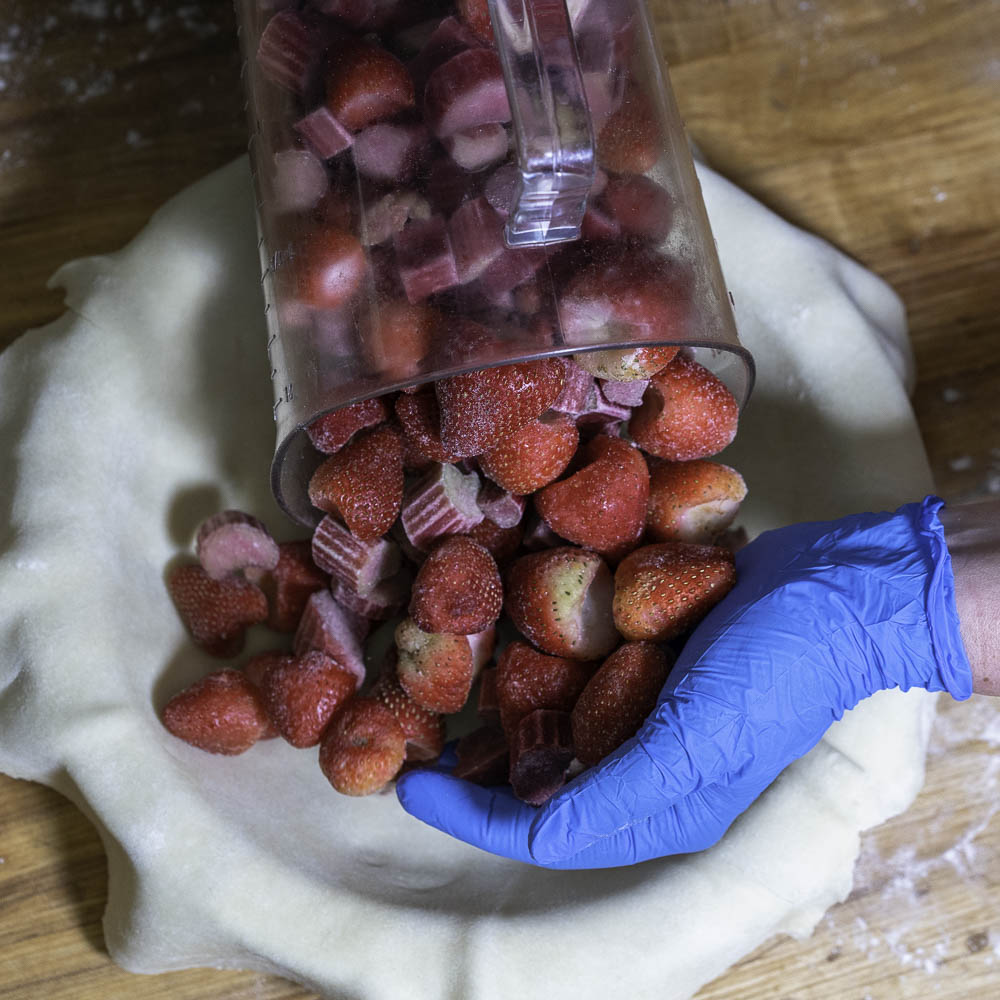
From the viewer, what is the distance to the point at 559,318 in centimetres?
83

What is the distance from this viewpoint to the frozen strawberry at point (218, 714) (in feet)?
3.47

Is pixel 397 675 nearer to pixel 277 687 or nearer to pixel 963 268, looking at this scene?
pixel 277 687

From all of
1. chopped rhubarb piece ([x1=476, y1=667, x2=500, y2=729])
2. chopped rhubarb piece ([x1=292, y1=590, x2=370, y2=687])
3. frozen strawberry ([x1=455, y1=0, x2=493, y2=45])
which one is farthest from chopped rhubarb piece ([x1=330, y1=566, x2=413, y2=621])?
frozen strawberry ([x1=455, y1=0, x2=493, y2=45])

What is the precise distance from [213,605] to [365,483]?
0.25 m

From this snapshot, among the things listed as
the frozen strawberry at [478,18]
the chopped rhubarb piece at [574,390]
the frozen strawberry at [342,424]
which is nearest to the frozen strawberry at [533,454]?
the chopped rhubarb piece at [574,390]

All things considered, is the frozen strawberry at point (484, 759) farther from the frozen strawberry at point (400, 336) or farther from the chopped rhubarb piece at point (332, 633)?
the frozen strawberry at point (400, 336)

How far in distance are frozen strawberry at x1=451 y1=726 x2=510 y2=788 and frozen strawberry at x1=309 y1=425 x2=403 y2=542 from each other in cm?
25

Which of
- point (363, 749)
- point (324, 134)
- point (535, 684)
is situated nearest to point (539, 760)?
point (535, 684)

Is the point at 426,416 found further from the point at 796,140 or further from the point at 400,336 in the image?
the point at 796,140

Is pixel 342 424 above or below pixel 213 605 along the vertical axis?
above

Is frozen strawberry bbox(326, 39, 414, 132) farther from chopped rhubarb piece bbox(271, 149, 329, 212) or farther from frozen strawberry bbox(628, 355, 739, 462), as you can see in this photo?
frozen strawberry bbox(628, 355, 739, 462)

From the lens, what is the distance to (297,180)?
3.17ft

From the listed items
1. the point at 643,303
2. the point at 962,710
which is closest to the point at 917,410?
the point at 962,710

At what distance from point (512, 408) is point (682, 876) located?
1.61 feet
